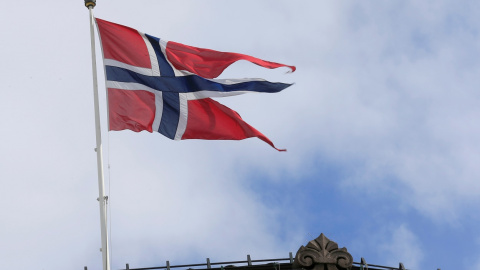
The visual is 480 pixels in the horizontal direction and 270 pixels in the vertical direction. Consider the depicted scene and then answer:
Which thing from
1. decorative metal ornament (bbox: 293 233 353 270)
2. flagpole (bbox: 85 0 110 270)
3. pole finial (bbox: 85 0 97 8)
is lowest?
decorative metal ornament (bbox: 293 233 353 270)

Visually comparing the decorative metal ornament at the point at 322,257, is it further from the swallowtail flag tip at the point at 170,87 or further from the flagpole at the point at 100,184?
the flagpole at the point at 100,184

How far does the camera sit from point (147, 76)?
106ft

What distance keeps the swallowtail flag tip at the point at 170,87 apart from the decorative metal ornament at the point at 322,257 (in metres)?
2.70

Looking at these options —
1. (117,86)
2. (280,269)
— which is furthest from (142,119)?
(280,269)

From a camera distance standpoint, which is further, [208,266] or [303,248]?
[208,266]

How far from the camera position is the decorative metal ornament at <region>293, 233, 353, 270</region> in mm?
31141

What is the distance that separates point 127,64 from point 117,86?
2.85 feet

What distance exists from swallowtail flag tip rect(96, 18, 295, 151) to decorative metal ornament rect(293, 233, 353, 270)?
270 cm

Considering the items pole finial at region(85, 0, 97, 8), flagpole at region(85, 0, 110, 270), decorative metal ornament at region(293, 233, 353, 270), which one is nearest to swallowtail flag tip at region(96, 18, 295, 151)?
pole finial at region(85, 0, 97, 8)

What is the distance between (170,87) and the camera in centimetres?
3253

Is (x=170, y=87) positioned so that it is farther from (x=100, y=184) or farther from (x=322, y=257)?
(x=322, y=257)

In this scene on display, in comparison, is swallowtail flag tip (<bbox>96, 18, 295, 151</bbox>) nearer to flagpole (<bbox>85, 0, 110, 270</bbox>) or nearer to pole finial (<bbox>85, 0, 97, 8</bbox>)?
pole finial (<bbox>85, 0, 97, 8</bbox>)

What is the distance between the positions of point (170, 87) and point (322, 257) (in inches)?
226

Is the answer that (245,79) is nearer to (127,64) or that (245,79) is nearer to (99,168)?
(127,64)
